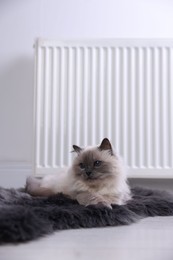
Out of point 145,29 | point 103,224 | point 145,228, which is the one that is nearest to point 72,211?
point 103,224

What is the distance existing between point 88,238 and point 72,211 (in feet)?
0.51

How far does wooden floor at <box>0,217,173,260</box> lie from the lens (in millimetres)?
842

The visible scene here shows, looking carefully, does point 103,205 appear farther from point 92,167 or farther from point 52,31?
point 52,31

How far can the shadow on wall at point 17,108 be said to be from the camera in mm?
2111

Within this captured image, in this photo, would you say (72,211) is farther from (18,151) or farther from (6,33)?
(6,33)

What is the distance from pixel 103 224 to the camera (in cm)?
120

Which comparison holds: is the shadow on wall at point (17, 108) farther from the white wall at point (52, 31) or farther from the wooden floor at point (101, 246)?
the wooden floor at point (101, 246)

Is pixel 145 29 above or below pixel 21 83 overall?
above

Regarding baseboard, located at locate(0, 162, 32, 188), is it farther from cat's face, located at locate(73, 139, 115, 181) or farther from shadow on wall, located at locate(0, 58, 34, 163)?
cat's face, located at locate(73, 139, 115, 181)

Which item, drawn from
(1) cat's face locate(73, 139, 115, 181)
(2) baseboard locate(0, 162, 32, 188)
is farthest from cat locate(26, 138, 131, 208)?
(2) baseboard locate(0, 162, 32, 188)

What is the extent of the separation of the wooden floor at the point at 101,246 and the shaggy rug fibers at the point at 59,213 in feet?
0.10

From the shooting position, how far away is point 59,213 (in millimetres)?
1131

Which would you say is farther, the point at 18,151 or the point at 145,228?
the point at 18,151

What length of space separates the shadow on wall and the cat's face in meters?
0.73
